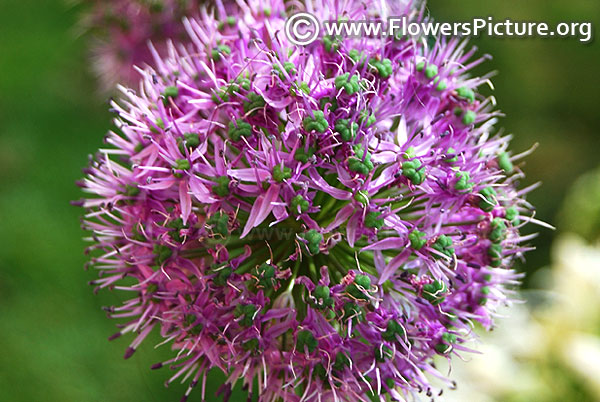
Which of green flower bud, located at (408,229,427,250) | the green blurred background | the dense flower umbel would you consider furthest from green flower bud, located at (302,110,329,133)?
the green blurred background

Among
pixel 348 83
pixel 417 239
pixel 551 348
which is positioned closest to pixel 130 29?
pixel 348 83

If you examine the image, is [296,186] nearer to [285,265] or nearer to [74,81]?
[285,265]

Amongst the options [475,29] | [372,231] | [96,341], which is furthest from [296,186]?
[96,341]

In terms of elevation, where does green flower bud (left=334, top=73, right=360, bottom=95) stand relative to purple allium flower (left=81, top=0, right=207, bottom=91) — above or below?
below

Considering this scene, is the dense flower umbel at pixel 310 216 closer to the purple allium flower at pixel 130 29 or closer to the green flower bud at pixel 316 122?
the green flower bud at pixel 316 122

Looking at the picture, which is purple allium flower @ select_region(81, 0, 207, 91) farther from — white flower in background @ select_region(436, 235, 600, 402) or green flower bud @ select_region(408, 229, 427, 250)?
white flower in background @ select_region(436, 235, 600, 402)
